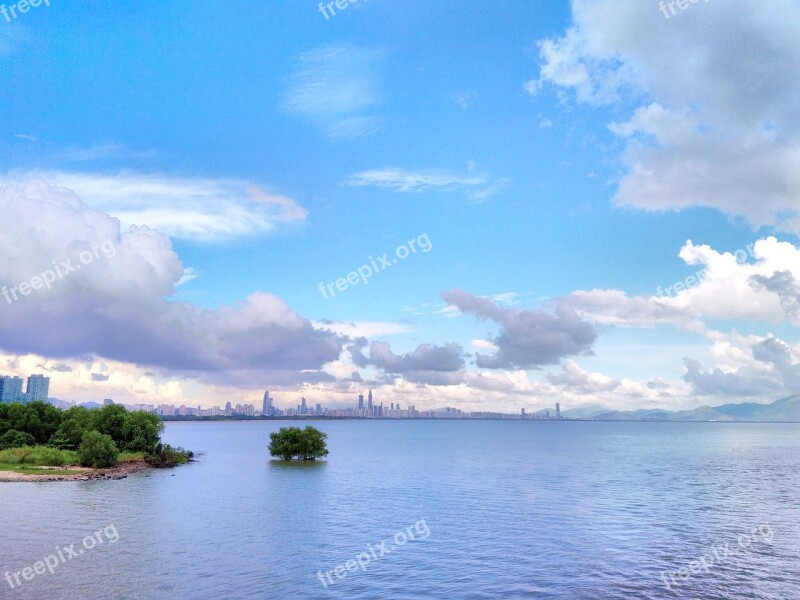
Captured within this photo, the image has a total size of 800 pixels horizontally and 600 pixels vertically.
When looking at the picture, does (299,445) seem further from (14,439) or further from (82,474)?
(14,439)

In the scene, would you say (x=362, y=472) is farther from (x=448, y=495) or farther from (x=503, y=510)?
(x=503, y=510)

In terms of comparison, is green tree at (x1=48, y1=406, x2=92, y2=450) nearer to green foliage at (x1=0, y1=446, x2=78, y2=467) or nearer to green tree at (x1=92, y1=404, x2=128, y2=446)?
green tree at (x1=92, y1=404, x2=128, y2=446)

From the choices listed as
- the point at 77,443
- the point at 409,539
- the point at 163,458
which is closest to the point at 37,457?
the point at 77,443

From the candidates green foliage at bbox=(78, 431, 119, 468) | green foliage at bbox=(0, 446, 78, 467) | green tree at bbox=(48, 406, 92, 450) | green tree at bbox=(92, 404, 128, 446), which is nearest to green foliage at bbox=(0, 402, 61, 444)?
green tree at bbox=(48, 406, 92, 450)

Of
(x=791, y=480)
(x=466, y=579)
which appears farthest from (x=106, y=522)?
(x=791, y=480)

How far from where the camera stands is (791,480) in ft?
420

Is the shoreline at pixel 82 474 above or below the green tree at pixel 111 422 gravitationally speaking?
below

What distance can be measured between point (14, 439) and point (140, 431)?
3025cm

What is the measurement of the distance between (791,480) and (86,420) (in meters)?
172

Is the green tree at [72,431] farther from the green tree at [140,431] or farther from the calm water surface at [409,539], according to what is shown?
the calm water surface at [409,539]

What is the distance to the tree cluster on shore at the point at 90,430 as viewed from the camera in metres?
145

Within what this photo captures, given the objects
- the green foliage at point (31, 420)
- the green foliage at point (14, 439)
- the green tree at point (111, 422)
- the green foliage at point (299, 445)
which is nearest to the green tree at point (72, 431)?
the green tree at point (111, 422)

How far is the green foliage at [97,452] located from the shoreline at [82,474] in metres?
1.81

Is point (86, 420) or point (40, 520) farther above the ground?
point (86, 420)
